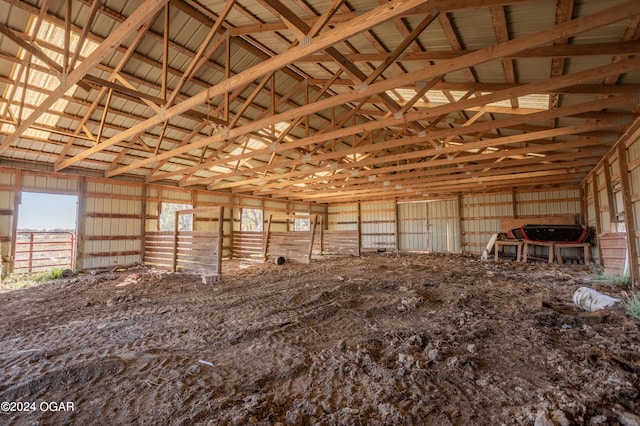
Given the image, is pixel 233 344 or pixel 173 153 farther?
pixel 173 153

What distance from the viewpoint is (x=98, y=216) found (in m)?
10.5

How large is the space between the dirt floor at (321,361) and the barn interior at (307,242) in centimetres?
2

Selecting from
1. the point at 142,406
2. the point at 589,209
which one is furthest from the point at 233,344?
the point at 589,209

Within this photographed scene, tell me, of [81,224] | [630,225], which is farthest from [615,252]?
[81,224]

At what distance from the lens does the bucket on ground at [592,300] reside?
4467 millimetres

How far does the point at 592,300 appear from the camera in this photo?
4668mm

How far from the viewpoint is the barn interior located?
2.32m

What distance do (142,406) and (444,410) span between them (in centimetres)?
224

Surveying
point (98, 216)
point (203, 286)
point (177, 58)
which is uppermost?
point (177, 58)

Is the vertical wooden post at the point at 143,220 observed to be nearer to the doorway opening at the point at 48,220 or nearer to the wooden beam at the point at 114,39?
the doorway opening at the point at 48,220

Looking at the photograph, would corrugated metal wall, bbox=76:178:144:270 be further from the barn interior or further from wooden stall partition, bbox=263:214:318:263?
wooden stall partition, bbox=263:214:318:263

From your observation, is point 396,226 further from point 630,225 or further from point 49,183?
point 49,183

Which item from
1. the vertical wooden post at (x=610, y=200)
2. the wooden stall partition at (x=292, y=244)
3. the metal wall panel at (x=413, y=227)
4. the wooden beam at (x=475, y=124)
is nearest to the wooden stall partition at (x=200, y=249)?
the wooden beam at (x=475, y=124)

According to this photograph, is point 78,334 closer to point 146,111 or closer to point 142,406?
point 142,406
